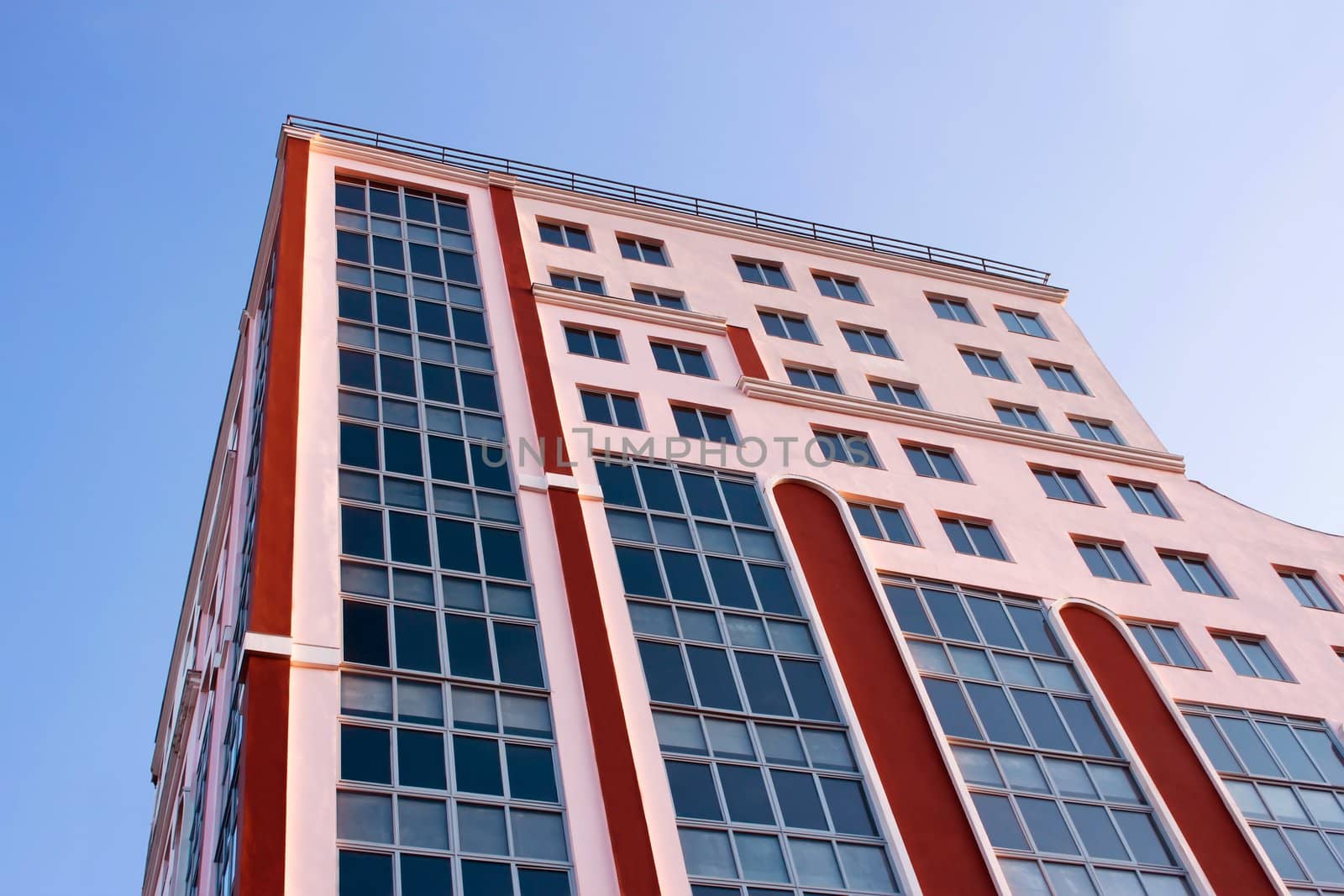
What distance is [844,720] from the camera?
27.6 m

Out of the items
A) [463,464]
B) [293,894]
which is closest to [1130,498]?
[463,464]

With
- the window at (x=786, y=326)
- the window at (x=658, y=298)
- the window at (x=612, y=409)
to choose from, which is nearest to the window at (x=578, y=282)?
the window at (x=658, y=298)

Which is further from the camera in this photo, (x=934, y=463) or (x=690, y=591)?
(x=934, y=463)

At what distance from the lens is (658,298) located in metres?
40.0

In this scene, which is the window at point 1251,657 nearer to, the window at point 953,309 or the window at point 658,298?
the window at point 953,309

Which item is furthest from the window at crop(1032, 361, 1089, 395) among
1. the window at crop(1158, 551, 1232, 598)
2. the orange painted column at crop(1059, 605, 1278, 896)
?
the orange painted column at crop(1059, 605, 1278, 896)

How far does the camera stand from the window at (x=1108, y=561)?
1396 inches

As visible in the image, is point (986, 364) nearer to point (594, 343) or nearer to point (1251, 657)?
point (1251, 657)

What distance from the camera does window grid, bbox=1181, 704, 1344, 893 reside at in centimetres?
2952

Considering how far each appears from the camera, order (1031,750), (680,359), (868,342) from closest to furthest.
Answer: (1031,750) < (680,359) < (868,342)

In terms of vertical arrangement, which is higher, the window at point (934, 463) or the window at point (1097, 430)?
the window at point (1097, 430)

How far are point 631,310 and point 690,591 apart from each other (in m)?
10.5

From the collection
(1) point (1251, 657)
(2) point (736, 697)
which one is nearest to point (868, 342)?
(1) point (1251, 657)

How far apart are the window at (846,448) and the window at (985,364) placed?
677 centimetres
